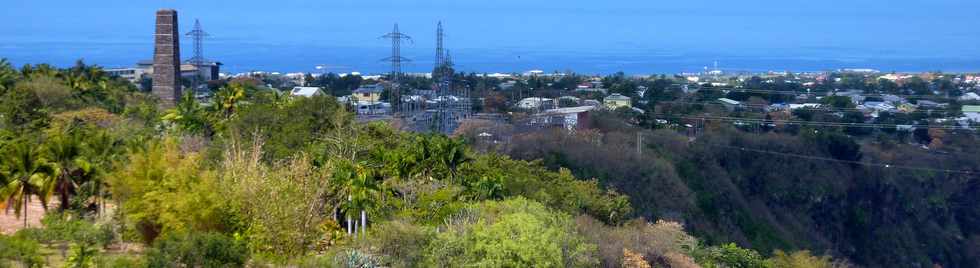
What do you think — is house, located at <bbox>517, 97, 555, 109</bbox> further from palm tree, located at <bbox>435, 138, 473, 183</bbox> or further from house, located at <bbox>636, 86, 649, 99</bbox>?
palm tree, located at <bbox>435, 138, 473, 183</bbox>

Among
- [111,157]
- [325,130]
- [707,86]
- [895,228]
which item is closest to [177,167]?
[111,157]

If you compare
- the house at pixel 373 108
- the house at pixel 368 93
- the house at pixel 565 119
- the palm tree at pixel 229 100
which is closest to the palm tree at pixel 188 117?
the palm tree at pixel 229 100

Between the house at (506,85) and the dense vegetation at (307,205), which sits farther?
the house at (506,85)

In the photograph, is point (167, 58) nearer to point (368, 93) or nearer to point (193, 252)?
point (368, 93)

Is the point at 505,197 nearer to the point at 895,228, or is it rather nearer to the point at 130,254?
the point at 130,254

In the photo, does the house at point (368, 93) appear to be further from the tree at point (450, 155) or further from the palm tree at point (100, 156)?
the tree at point (450, 155)

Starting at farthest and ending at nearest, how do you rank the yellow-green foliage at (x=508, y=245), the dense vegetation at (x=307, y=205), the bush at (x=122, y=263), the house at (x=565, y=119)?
1. the house at (x=565, y=119)
2. the dense vegetation at (x=307, y=205)
3. the yellow-green foliage at (x=508, y=245)
4. the bush at (x=122, y=263)

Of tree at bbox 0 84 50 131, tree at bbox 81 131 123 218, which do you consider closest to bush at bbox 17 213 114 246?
tree at bbox 81 131 123 218
